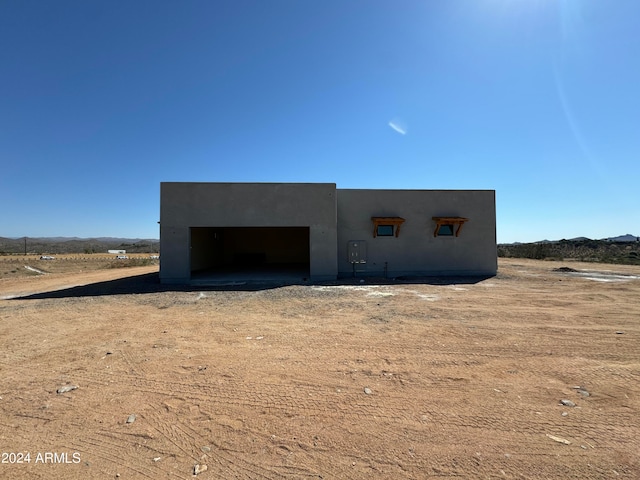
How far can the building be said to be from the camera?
13039 millimetres

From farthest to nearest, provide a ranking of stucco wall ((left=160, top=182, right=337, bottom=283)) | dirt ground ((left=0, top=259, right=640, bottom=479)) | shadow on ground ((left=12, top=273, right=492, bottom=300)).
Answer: stucco wall ((left=160, top=182, right=337, bottom=283))
shadow on ground ((left=12, top=273, right=492, bottom=300))
dirt ground ((left=0, top=259, right=640, bottom=479))

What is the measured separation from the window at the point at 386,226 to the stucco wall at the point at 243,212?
237 centimetres

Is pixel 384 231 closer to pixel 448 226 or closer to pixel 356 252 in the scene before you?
pixel 356 252

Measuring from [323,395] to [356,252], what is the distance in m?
11.1

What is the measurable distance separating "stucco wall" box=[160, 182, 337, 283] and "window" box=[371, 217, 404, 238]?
2369 millimetres

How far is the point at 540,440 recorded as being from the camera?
9.23 ft

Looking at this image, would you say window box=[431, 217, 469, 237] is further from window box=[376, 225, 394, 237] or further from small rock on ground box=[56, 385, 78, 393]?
small rock on ground box=[56, 385, 78, 393]

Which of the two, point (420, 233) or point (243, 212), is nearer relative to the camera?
point (243, 212)

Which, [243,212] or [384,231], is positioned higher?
[243,212]

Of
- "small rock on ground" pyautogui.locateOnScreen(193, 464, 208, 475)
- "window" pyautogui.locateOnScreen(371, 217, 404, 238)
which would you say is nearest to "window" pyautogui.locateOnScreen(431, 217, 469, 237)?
"window" pyautogui.locateOnScreen(371, 217, 404, 238)

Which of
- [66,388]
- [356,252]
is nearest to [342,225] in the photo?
[356,252]

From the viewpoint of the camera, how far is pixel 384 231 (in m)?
15.0

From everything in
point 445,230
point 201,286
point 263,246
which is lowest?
point 201,286

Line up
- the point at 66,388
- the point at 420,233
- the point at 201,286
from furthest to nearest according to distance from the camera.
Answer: the point at 420,233 < the point at 201,286 < the point at 66,388
